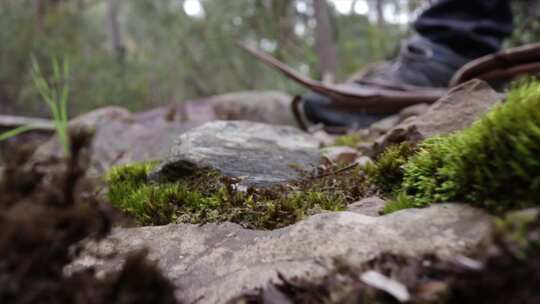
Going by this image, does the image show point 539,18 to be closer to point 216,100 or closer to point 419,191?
point 216,100

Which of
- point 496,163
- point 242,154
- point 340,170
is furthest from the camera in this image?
point 242,154

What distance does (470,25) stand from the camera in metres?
4.05

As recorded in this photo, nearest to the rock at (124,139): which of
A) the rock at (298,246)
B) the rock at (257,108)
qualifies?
the rock at (257,108)

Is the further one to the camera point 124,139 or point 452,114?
point 124,139

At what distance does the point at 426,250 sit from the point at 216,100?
510cm

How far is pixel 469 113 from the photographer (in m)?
2.03

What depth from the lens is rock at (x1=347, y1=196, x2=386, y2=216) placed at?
65.1 inches

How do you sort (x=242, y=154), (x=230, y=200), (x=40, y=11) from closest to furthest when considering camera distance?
1. (x=230, y=200)
2. (x=242, y=154)
3. (x=40, y=11)

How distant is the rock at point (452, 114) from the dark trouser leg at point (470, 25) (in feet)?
7.24

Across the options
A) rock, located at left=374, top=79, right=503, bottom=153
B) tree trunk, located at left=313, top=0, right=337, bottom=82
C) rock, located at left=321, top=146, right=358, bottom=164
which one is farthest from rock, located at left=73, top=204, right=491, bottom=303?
tree trunk, located at left=313, top=0, right=337, bottom=82

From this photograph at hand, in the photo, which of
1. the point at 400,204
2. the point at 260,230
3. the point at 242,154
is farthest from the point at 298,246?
the point at 242,154

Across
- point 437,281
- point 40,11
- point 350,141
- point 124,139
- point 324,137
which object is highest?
point 40,11

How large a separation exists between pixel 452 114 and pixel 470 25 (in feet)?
8.04

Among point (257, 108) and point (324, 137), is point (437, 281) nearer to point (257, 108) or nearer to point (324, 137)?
point (324, 137)
